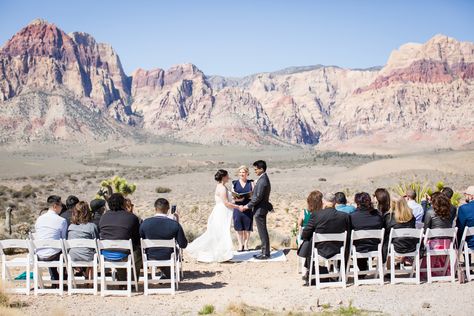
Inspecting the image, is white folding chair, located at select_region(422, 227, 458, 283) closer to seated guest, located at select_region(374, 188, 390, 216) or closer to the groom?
seated guest, located at select_region(374, 188, 390, 216)

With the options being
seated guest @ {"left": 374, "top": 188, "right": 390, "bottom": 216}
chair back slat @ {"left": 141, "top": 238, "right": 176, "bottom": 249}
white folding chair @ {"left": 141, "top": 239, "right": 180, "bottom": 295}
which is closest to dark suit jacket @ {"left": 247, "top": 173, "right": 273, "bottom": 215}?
seated guest @ {"left": 374, "top": 188, "right": 390, "bottom": 216}

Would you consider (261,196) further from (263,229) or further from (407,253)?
(407,253)

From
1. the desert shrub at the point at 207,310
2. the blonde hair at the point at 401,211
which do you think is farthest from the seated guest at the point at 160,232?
the blonde hair at the point at 401,211

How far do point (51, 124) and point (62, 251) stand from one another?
14360 centimetres

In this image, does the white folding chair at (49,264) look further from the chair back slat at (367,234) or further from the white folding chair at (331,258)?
the chair back slat at (367,234)

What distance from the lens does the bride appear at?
11.7 meters

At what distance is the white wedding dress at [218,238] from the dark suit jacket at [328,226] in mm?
3038

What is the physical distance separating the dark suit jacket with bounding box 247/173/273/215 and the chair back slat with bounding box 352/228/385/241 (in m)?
2.79

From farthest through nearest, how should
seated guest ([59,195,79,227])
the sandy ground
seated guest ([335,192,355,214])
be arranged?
seated guest ([335,192,355,214]) → seated guest ([59,195,79,227]) → the sandy ground

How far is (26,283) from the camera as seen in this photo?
29.9 ft

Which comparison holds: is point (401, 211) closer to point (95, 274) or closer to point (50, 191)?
point (95, 274)

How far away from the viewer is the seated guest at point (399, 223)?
9.13m

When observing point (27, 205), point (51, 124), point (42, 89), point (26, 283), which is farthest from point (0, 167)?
point (42, 89)

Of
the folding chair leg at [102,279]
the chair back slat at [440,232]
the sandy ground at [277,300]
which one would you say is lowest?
the sandy ground at [277,300]
